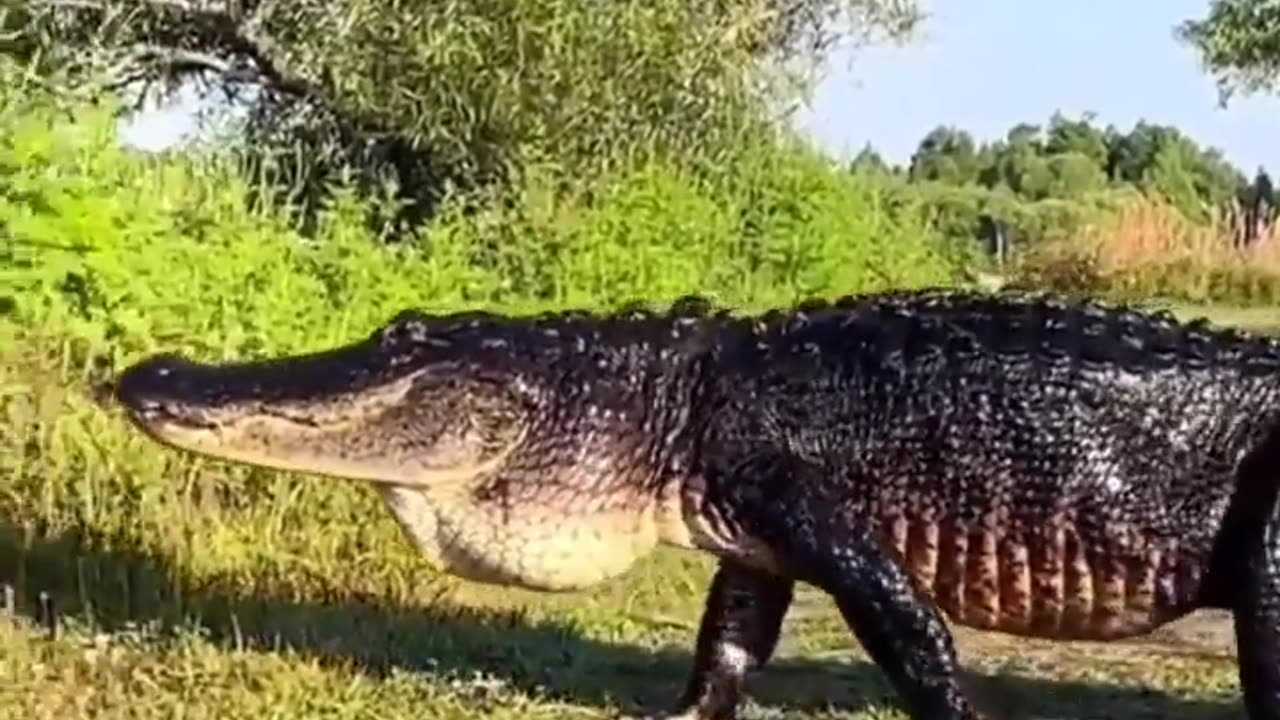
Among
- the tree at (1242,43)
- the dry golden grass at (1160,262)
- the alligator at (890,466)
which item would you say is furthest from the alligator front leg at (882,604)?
the tree at (1242,43)

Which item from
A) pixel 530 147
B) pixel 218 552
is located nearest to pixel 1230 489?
pixel 218 552

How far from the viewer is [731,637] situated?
538cm

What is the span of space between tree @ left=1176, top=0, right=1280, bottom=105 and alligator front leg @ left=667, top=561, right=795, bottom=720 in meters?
30.5

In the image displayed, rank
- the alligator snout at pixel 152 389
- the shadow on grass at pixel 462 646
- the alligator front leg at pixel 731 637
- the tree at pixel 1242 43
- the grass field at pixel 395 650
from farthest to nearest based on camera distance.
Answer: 1. the tree at pixel 1242 43
2. the shadow on grass at pixel 462 646
3. the grass field at pixel 395 650
4. the alligator front leg at pixel 731 637
5. the alligator snout at pixel 152 389

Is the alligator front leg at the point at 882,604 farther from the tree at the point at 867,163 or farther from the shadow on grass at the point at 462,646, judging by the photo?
the tree at the point at 867,163

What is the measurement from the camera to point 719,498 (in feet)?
15.6

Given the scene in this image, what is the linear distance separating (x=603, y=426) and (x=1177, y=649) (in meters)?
2.62

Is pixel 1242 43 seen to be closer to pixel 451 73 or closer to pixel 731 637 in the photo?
pixel 451 73

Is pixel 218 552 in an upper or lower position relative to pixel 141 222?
lower

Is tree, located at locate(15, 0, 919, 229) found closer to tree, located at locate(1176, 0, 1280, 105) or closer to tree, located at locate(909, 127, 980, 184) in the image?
tree, located at locate(1176, 0, 1280, 105)

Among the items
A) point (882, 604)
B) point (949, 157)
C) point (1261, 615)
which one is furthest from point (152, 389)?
point (949, 157)

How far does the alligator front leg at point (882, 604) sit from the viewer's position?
4.63m

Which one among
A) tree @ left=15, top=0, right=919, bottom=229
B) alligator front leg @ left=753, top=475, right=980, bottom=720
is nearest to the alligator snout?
alligator front leg @ left=753, top=475, right=980, bottom=720

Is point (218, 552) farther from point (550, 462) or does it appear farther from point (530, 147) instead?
point (530, 147)
